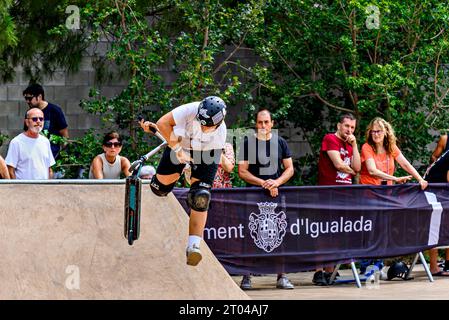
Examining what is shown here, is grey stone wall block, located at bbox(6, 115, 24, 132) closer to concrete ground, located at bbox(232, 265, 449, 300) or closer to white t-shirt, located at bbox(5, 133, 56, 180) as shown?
white t-shirt, located at bbox(5, 133, 56, 180)

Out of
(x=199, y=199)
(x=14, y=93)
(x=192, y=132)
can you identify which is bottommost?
(x=199, y=199)

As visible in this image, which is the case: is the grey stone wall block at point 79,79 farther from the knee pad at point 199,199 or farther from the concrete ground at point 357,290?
the knee pad at point 199,199

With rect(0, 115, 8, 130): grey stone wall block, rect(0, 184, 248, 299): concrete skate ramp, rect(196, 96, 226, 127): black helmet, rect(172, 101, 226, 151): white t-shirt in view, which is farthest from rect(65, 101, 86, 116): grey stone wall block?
rect(196, 96, 226, 127): black helmet

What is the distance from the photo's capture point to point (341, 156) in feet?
41.6

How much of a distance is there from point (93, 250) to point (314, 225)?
10.3ft

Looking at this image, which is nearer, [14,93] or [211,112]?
[211,112]

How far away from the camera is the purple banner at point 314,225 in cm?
1158

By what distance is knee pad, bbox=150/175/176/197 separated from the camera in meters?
9.58

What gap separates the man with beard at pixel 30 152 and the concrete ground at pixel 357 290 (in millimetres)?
2871

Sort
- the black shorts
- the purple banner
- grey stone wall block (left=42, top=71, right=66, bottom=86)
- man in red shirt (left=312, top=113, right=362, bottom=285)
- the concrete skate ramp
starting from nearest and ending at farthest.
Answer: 1. the black shorts
2. the concrete skate ramp
3. the purple banner
4. man in red shirt (left=312, top=113, right=362, bottom=285)
5. grey stone wall block (left=42, top=71, right=66, bottom=86)

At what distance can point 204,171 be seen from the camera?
30.5ft
